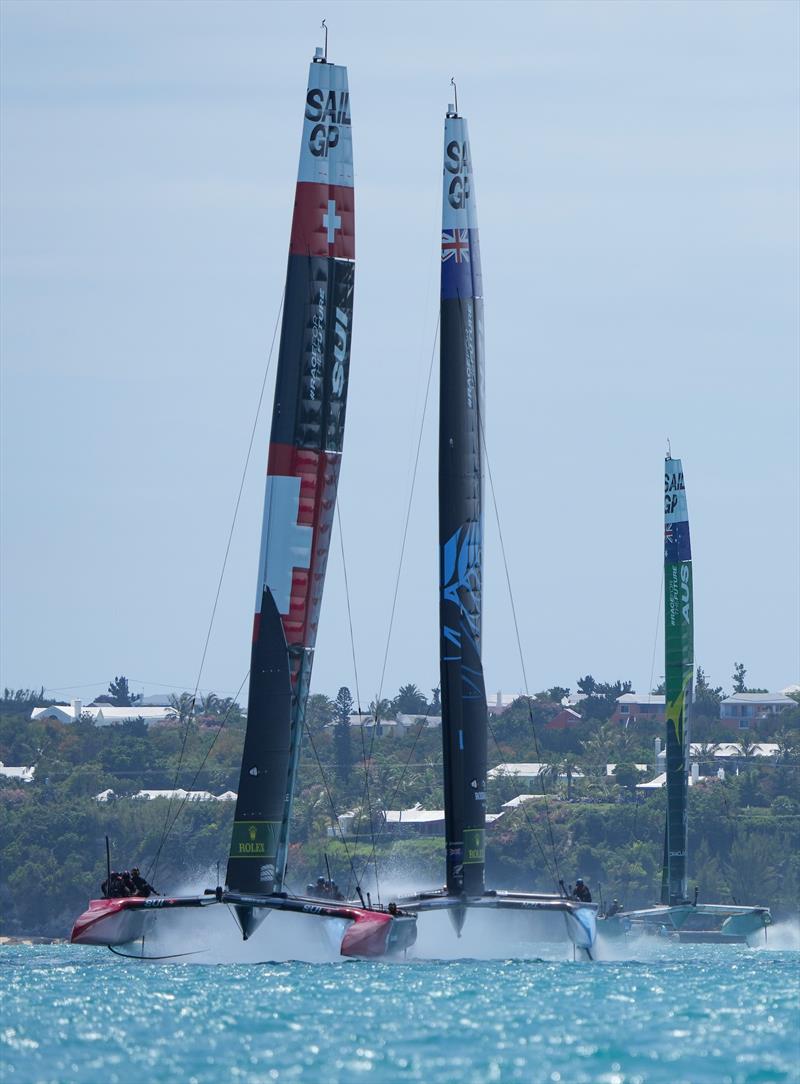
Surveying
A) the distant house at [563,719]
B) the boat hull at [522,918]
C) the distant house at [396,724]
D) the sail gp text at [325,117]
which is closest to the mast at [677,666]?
the boat hull at [522,918]

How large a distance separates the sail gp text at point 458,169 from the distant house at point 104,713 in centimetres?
11248

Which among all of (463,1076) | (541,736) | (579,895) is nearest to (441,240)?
(579,895)

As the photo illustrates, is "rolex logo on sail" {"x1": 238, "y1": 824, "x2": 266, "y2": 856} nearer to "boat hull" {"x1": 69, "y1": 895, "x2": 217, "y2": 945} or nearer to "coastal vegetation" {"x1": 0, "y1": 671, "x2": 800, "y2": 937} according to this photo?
"boat hull" {"x1": 69, "y1": 895, "x2": 217, "y2": 945}

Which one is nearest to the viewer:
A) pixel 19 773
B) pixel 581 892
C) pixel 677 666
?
pixel 581 892

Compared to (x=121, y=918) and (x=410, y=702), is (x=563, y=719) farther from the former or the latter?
(x=121, y=918)

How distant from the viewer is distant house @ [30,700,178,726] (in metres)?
161

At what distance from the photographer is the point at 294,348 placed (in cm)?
3750

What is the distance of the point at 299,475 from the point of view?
37.3 m

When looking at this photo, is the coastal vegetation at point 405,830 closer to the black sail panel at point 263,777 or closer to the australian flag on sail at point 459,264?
the australian flag on sail at point 459,264

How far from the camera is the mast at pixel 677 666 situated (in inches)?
2063

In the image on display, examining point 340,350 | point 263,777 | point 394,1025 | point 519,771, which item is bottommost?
point 394,1025

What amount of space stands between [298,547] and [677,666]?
1803 cm

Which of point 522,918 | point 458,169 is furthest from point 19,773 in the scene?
point 522,918

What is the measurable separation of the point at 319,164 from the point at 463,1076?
19894 millimetres
